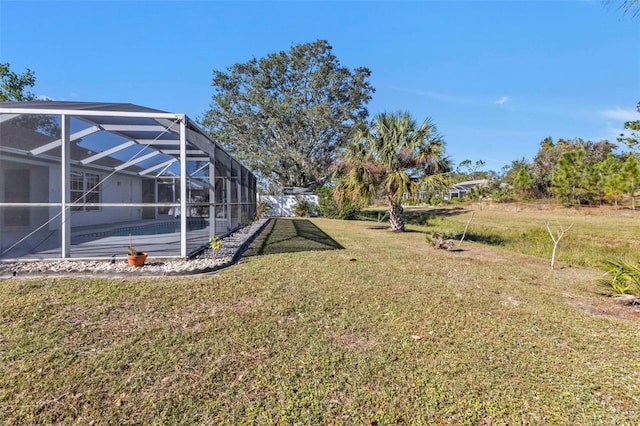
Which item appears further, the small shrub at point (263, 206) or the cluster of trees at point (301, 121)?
the cluster of trees at point (301, 121)

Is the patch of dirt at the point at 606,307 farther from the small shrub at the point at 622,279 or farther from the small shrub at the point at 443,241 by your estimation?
the small shrub at the point at 443,241

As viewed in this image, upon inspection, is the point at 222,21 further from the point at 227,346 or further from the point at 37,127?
the point at 227,346

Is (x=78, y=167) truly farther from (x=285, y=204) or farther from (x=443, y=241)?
(x=285, y=204)

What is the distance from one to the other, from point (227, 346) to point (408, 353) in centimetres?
155

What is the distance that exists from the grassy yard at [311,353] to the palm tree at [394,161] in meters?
6.82

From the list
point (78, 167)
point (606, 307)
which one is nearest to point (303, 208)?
point (78, 167)

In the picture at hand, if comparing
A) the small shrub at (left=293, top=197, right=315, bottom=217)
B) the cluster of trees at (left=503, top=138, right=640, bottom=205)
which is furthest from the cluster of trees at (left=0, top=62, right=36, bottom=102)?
the cluster of trees at (left=503, top=138, right=640, bottom=205)

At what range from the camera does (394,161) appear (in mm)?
11578

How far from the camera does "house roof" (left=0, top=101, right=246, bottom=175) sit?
A: 536 centimetres

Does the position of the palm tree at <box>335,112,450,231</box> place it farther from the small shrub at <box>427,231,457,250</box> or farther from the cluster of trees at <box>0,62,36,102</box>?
the cluster of trees at <box>0,62,36,102</box>

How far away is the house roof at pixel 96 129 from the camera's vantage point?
5.36 meters

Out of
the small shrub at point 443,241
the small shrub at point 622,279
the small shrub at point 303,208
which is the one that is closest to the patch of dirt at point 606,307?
the small shrub at point 622,279

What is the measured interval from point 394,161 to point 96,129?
29.2 ft

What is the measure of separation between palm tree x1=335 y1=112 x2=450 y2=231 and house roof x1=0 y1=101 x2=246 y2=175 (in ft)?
16.2
